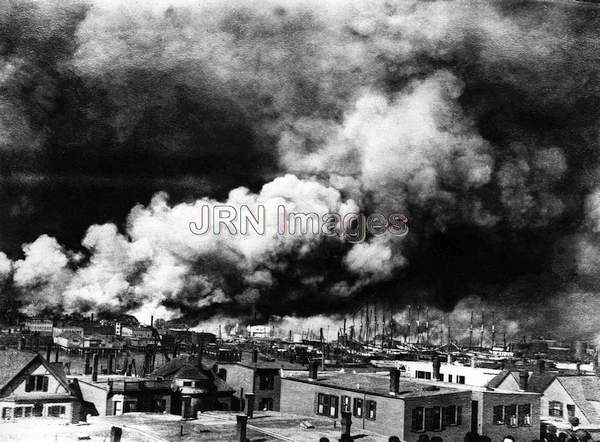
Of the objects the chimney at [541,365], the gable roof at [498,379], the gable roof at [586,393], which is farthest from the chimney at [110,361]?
the gable roof at [586,393]

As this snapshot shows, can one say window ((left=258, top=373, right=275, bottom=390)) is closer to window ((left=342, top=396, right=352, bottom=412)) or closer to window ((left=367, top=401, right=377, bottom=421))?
window ((left=342, top=396, right=352, bottom=412))

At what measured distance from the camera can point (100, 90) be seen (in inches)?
542

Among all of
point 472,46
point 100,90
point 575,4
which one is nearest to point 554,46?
point 575,4

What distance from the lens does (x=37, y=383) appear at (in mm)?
17984

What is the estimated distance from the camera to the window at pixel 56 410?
1786 centimetres

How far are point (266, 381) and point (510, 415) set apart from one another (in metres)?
9.80

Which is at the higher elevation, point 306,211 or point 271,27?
point 271,27

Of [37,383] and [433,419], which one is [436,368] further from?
[37,383]

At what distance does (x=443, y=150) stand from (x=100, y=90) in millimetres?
7838

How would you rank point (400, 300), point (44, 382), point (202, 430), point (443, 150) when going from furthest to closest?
point (44, 382)
point (400, 300)
point (443, 150)
point (202, 430)

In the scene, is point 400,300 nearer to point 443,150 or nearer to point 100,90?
point 443,150

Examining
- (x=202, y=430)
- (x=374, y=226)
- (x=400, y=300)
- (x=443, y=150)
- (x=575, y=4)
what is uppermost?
(x=575, y=4)

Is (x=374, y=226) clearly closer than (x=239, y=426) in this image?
No

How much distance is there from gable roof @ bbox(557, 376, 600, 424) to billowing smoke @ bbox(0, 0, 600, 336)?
280 inches
